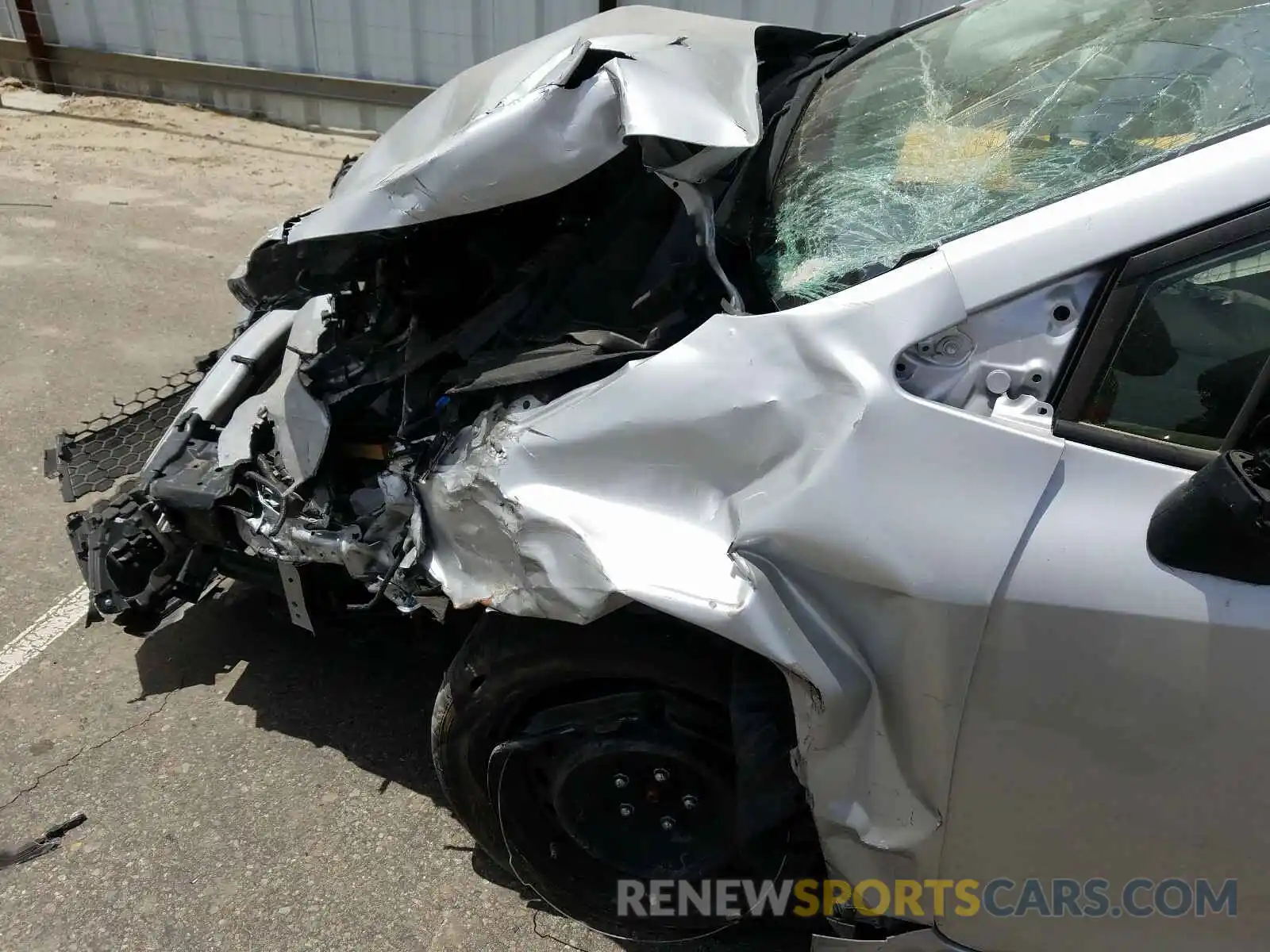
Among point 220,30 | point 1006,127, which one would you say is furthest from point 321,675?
point 220,30

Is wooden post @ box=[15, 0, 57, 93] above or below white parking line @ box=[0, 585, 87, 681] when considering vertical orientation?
below

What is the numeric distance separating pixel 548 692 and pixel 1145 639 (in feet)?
3.76

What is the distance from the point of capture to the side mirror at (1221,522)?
4.29 ft

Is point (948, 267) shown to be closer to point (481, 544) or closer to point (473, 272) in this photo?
point (481, 544)

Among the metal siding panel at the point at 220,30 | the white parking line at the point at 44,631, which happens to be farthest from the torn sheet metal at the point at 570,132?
the metal siding panel at the point at 220,30

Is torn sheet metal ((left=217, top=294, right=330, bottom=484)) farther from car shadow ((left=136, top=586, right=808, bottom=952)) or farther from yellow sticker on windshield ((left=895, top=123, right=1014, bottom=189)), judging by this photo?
yellow sticker on windshield ((left=895, top=123, right=1014, bottom=189))

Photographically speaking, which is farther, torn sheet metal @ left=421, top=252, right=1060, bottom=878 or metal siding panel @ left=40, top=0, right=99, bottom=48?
metal siding panel @ left=40, top=0, right=99, bottom=48

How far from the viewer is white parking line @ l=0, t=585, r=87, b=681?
2834 mm

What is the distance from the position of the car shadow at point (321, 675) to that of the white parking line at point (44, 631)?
263mm

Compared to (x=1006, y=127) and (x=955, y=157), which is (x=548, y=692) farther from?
(x=1006, y=127)

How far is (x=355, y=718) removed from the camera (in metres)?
2.73

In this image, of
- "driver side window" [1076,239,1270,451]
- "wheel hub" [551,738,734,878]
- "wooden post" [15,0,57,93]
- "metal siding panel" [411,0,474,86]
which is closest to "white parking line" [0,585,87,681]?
"wheel hub" [551,738,734,878]

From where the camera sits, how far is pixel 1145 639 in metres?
1.44

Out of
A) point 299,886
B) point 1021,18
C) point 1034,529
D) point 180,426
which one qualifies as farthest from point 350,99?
point 1034,529
